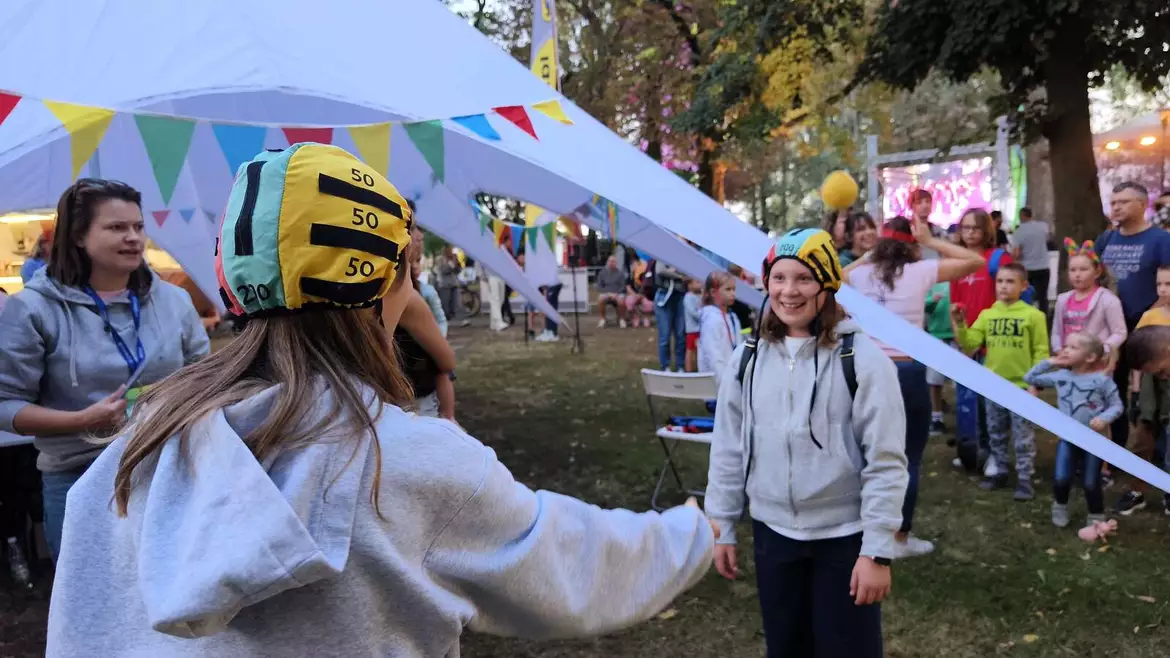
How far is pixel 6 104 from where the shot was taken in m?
3.20

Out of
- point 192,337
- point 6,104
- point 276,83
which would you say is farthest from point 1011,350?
point 6,104

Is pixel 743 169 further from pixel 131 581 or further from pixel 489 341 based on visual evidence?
pixel 131 581

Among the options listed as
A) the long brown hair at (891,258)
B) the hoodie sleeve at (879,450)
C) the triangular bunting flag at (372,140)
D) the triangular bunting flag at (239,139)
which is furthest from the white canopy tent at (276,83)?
the hoodie sleeve at (879,450)

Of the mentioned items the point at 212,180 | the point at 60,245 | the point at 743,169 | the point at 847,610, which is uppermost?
the point at 743,169

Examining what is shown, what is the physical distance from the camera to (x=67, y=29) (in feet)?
12.3

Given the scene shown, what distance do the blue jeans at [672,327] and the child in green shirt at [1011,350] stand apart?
4554 mm

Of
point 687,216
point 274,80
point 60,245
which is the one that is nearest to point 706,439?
point 687,216

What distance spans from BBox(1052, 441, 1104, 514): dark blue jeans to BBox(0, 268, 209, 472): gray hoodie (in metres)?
4.60

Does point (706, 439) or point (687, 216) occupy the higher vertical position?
point (687, 216)

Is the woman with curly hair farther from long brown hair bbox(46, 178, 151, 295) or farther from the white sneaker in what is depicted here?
long brown hair bbox(46, 178, 151, 295)

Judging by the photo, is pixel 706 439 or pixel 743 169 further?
pixel 743 169

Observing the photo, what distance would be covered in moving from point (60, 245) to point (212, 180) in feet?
12.0

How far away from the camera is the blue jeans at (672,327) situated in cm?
978

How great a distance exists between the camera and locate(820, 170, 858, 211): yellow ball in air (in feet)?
16.1
